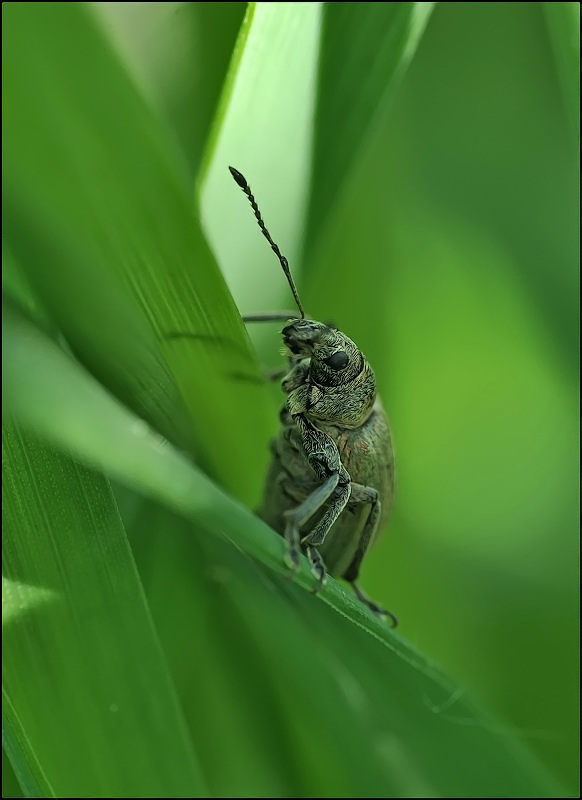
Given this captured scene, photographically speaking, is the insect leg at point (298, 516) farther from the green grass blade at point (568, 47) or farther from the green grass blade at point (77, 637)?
the green grass blade at point (568, 47)

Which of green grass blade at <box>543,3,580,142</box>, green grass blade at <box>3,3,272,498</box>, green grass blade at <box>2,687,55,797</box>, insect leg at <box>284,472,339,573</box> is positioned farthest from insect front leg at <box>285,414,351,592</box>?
green grass blade at <box>543,3,580,142</box>

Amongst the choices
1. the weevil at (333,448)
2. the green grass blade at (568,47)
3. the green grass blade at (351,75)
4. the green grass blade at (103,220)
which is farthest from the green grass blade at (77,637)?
the green grass blade at (568,47)

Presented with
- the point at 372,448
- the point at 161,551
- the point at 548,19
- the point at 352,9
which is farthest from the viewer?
the point at 372,448

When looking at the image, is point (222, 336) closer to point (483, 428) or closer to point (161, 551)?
point (161, 551)

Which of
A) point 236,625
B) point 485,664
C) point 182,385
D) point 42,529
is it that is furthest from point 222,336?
point 485,664

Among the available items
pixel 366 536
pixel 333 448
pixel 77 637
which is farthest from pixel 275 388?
pixel 77 637

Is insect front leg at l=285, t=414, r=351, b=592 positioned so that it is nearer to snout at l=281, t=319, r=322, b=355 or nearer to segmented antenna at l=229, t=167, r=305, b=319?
snout at l=281, t=319, r=322, b=355
